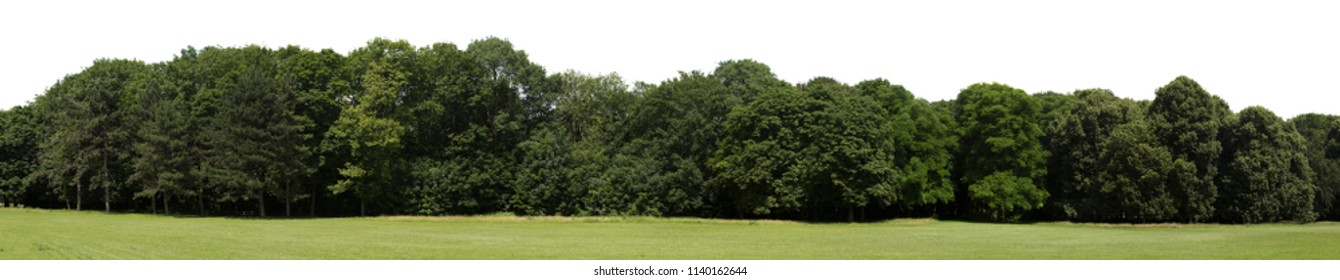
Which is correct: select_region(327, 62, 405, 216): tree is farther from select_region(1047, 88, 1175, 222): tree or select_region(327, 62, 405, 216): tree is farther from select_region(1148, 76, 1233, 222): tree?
select_region(1148, 76, 1233, 222): tree

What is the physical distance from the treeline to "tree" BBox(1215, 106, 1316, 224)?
16cm

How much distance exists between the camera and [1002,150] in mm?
62375

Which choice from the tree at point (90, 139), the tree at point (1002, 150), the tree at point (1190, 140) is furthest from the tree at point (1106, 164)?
the tree at point (90, 139)

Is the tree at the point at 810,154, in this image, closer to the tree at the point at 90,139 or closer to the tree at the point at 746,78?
the tree at the point at 746,78

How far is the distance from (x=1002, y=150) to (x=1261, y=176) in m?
17.6

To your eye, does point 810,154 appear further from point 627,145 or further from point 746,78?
point 627,145

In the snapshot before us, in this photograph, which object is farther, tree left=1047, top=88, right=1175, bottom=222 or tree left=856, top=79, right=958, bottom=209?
tree left=856, top=79, right=958, bottom=209

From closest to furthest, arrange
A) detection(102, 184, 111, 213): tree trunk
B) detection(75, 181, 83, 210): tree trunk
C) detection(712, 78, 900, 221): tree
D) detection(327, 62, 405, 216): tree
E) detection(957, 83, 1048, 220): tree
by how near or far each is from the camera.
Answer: detection(712, 78, 900, 221): tree
detection(957, 83, 1048, 220): tree
detection(327, 62, 405, 216): tree
detection(102, 184, 111, 213): tree trunk
detection(75, 181, 83, 210): tree trunk

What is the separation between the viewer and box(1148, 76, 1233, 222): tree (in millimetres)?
58562

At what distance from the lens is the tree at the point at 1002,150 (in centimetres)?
6125

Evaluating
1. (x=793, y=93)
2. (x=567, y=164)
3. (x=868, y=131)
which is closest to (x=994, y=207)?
(x=868, y=131)

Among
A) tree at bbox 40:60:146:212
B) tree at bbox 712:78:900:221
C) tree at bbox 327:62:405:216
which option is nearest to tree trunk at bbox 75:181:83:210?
tree at bbox 40:60:146:212

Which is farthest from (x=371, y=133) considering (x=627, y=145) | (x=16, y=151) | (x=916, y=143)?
(x=16, y=151)

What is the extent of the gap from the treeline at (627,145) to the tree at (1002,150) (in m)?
0.16
